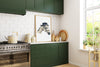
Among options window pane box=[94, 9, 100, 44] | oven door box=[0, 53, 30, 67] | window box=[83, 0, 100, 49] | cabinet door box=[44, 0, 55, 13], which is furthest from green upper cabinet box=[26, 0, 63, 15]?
oven door box=[0, 53, 30, 67]

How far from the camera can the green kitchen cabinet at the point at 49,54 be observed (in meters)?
3.79

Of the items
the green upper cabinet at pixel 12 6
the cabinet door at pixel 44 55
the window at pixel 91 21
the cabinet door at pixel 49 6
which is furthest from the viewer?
the cabinet door at pixel 49 6

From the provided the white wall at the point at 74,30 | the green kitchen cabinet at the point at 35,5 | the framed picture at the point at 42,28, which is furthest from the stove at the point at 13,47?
the white wall at the point at 74,30

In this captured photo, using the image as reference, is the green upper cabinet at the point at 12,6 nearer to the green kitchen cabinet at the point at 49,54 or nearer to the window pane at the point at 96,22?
the green kitchen cabinet at the point at 49,54

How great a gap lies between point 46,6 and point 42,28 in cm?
80

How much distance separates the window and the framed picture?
53.6 inches

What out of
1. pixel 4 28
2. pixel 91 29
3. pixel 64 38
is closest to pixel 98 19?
pixel 91 29

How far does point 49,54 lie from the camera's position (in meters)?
4.08

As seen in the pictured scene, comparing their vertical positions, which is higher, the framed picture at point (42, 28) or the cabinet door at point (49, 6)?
the cabinet door at point (49, 6)

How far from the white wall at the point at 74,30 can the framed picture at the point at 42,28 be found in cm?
68

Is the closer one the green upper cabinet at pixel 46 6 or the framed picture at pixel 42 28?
the green upper cabinet at pixel 46 6

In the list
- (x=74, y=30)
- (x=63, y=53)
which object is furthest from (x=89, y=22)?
(x=63, y=53)

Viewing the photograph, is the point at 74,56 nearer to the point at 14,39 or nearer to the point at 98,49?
the point at 98,49

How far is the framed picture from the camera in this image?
14.5ft
